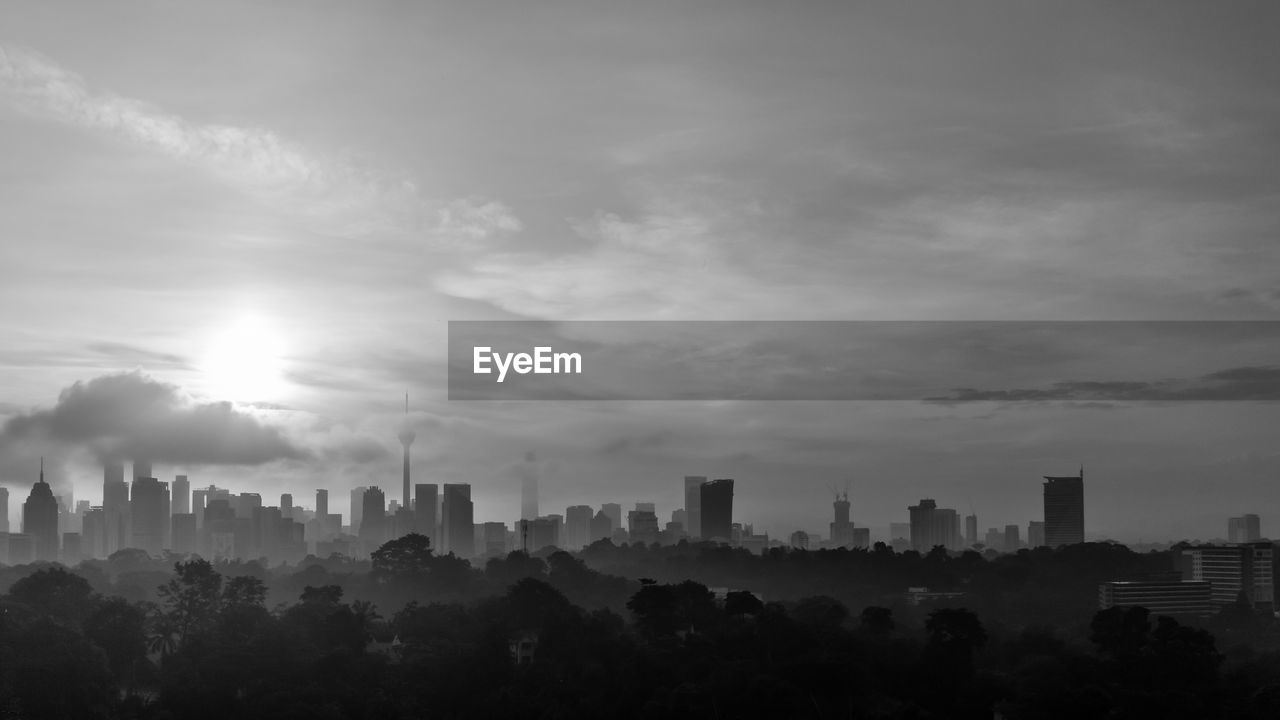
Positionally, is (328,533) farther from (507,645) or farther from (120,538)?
(507,645)

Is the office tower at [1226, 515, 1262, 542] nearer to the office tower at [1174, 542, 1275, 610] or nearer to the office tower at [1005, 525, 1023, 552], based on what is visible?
the office tower at [1005, 525, 1023, 552]

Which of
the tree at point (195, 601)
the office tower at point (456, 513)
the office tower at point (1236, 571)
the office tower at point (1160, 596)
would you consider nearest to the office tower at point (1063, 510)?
the office tower at point (1236, 571)

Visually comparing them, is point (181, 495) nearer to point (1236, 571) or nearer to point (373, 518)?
point (373, 518)

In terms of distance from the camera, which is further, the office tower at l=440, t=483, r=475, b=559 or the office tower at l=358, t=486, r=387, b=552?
the office tower at l=358, t=486, r=387, b=552

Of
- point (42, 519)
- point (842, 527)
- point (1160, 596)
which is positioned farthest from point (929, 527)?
point (42, 519)

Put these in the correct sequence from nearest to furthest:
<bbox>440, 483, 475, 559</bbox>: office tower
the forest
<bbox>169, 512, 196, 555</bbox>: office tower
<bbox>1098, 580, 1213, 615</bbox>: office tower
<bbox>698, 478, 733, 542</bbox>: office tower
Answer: the forest → <bbox>1098, 580, 1213, 615</bbox>: office tower → <bbox>698, 478, 733, 542</bbox>: office tower → <bbox>440, 483, 475, 559</bbox>: office tower → <bbox>169, 512, 196, 555</bbox>: office tower

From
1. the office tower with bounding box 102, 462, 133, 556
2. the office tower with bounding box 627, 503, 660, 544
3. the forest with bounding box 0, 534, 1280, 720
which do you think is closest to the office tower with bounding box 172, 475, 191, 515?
the office tower with bounding box 102, 462, 133, 556

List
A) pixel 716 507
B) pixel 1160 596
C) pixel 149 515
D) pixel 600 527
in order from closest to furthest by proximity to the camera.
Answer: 1. pixel 1160 596
2. pixel 716 507
3. pixel 149 515
4. pixel 600 527
